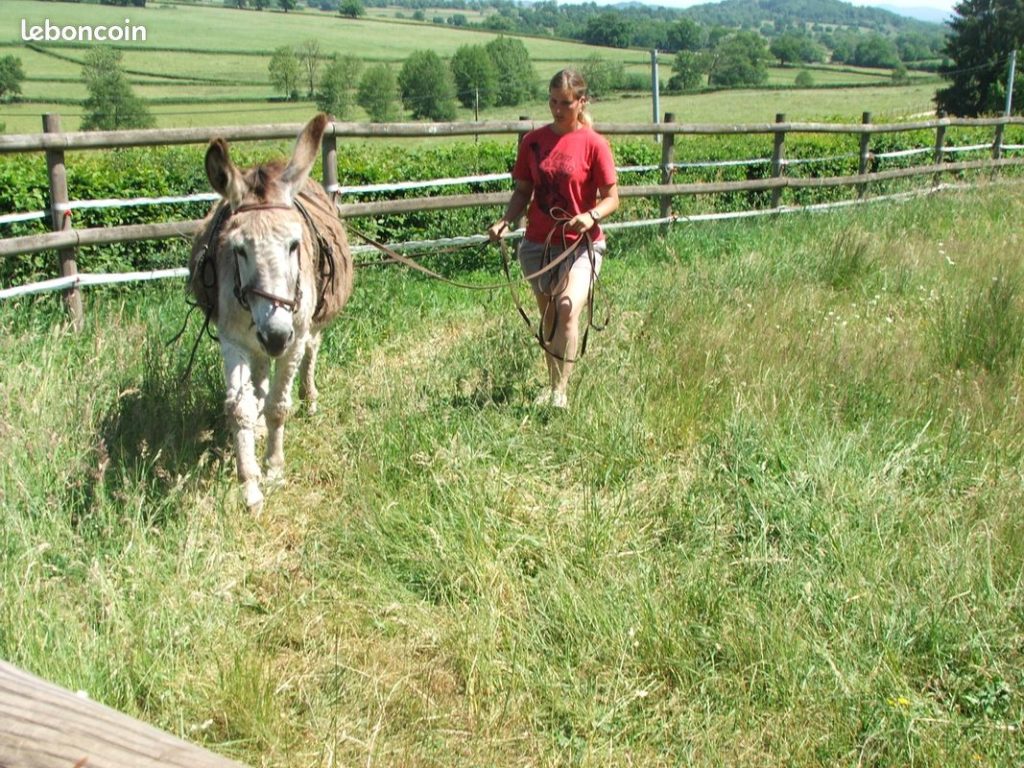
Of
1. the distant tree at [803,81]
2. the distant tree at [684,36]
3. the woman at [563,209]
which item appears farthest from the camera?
the distant tree at [684,36]

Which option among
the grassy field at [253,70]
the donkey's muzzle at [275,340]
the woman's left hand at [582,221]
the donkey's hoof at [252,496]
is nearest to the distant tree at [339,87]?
the grassy field at [253,70]

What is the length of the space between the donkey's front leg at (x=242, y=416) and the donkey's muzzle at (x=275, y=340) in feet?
1.94

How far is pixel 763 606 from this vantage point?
3.39 m

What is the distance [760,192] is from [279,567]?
11.0 meters

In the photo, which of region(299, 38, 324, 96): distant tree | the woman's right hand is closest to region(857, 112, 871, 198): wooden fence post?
the woman's right hand

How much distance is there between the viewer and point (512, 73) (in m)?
36.9

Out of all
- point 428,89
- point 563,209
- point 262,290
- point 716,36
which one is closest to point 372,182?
point 563,209

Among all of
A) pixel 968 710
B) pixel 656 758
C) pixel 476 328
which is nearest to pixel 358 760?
pixel 656 758

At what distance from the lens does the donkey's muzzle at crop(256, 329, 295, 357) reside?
3811 mm

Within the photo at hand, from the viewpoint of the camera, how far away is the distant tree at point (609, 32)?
203 ft

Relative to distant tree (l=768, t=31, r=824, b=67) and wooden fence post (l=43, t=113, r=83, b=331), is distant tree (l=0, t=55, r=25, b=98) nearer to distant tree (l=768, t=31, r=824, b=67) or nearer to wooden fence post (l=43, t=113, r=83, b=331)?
wooden fence post (l=43, t=113, r=83, b=331)

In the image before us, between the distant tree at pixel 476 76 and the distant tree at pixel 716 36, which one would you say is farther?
the distant tree at pixel 716 36

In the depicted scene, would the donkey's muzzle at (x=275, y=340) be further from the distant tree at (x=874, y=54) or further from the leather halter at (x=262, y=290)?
the distant tree at (x=874, y=54)

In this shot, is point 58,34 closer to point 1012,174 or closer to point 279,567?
point 1012,174
